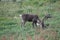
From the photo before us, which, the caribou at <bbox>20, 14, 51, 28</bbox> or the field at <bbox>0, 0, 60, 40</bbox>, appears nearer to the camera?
the field at <bbox>0, 0, 60, 40</bbox>

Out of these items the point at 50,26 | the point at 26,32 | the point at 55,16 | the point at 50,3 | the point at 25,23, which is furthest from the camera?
the point at 50,3

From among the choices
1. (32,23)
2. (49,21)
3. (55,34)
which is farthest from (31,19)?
(55,34)

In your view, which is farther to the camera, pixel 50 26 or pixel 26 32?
pixel 50 26

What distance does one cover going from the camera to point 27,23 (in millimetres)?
14656

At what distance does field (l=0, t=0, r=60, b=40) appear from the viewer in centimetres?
1104

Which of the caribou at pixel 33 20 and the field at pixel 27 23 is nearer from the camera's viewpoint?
the field at pixel 27 23

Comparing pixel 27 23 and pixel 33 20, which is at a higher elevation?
pixel 33 20

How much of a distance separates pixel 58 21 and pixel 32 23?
59.2 inches

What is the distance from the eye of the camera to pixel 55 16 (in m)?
15.8

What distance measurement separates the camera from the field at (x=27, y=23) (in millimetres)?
11039

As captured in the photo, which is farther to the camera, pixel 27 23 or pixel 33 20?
pixel 27 23

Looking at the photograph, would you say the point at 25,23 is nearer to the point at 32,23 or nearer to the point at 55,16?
the point at 32,23

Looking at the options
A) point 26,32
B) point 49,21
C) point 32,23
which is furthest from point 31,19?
point 26,32

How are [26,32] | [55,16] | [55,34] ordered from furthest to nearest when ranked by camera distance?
1. [55,16]
2. [26,32]
3. [55,34]
